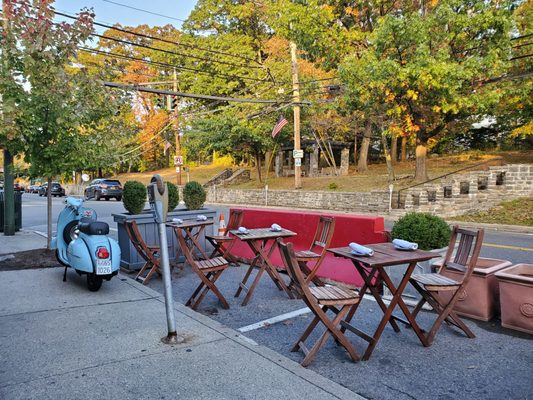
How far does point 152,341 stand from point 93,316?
1250 millimetres

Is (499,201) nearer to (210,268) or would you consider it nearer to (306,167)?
(210,268)

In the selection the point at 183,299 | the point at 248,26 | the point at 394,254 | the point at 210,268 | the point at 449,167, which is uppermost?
the point at 248,26

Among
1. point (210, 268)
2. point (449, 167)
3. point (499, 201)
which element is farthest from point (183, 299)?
point (449, 167)

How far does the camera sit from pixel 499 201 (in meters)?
16.9

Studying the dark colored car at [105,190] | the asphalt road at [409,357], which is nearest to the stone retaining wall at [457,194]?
the asphalt road at [409,357]

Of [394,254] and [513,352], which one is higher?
[394,254]

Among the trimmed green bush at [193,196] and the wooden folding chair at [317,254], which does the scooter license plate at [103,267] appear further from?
the trimmed green bush at [193,196]

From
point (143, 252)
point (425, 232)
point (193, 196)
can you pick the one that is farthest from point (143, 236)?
point (425, 232)

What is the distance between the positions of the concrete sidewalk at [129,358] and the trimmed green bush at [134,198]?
9.02ft

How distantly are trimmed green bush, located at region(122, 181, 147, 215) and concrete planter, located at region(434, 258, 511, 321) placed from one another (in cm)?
561

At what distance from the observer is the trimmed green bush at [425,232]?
5.73 metres

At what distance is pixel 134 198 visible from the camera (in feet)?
26.5

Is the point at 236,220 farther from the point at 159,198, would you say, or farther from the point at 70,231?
the point at 159,198

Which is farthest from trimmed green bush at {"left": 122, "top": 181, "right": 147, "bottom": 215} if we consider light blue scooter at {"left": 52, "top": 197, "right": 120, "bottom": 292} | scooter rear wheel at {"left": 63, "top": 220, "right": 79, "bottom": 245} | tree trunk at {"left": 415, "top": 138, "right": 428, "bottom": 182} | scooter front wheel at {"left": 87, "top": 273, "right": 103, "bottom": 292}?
tree trunk at {"left": 415, "top": 138, "right": 428, "bottom": 182}
